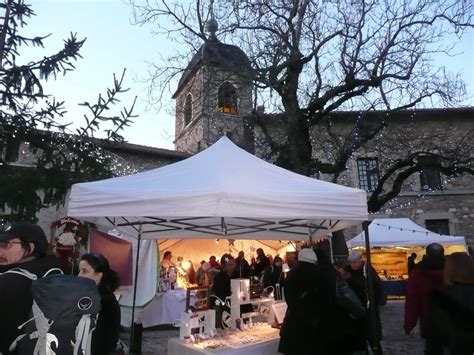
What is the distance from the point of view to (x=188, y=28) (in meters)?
11.1

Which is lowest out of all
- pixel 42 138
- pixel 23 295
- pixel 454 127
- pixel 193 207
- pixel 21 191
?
pixel 23 295

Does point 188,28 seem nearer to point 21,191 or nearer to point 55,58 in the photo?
point 55,58

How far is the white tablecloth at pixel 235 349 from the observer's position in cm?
362

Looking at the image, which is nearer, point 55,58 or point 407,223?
point 55,58

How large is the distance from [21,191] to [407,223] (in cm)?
1397

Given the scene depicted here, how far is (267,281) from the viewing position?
8.92m

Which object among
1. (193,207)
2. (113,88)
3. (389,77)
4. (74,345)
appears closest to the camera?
(74,345)

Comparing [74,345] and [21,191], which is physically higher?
[21,191]

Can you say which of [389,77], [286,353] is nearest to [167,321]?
[286,353]

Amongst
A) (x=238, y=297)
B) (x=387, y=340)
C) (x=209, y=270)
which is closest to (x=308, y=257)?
(x=238, y=297)

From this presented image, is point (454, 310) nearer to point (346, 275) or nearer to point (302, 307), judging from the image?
point (302, 307)

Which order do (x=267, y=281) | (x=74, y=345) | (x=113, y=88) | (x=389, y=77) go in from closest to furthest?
1. (x=74, y=345)
2. (x=113, y=88)
3. (x=267, y=281)
4. (x=389, y=77)

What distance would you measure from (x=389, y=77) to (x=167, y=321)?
896 centimetres

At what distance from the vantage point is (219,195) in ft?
11.3
